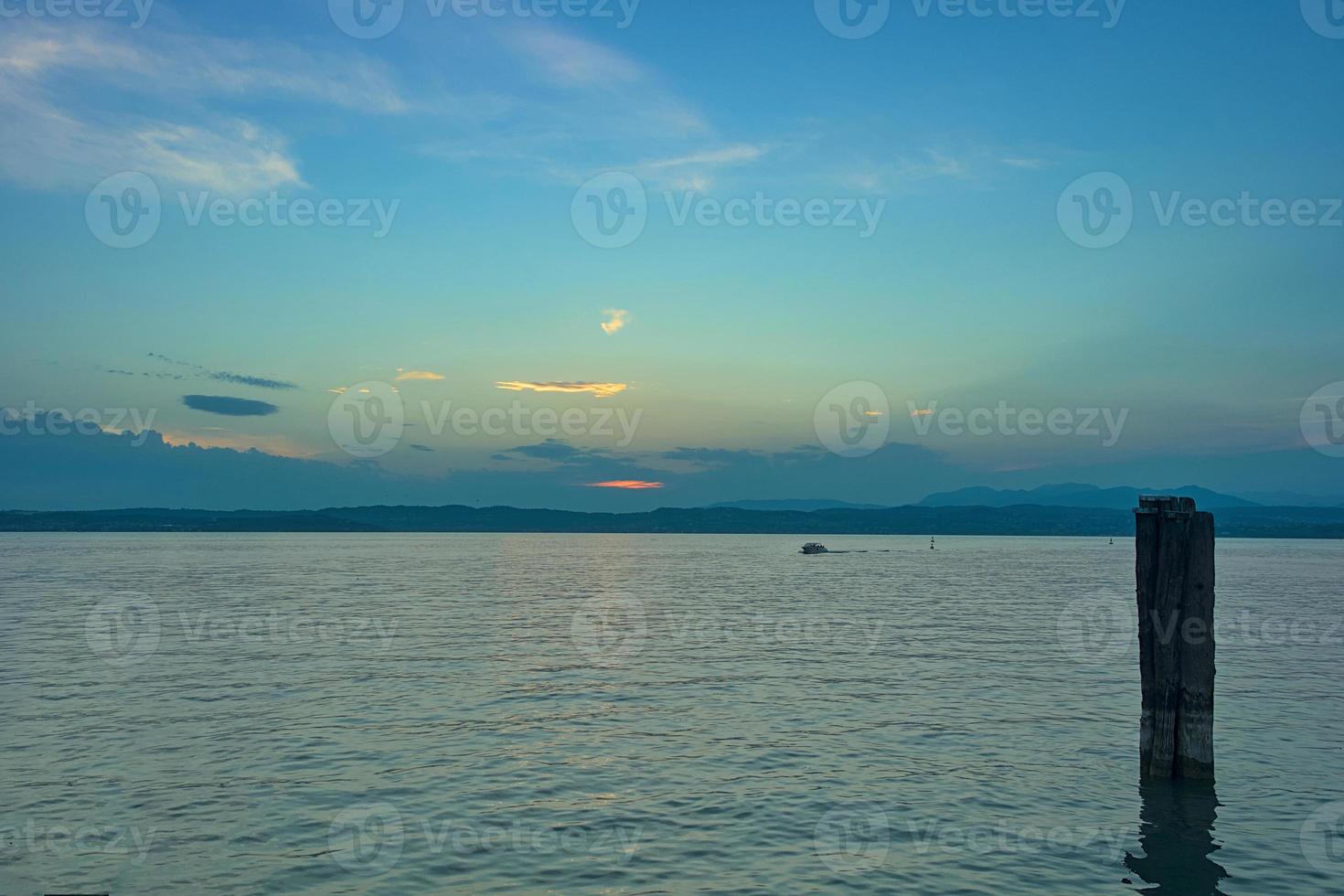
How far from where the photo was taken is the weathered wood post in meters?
17.7

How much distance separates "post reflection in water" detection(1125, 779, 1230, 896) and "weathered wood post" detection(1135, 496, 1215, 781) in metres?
0.51

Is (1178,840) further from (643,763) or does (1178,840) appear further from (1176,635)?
(643,763)

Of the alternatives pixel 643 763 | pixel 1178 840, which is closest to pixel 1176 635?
pixel 1178 840

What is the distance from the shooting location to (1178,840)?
15898mm

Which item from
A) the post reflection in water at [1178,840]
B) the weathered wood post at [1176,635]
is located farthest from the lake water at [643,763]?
the weathered wood post at [1176,635]

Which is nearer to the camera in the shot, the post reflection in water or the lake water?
the post reflection in water

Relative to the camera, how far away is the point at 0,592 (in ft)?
238

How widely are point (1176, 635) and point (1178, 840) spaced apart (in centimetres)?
368

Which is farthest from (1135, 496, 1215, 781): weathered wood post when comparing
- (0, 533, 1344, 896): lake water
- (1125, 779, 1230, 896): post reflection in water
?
(0, 533, 1344, 896): lake water

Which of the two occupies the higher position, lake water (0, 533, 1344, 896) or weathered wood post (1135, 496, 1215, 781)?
weathered wood post (1135, 496, 1215, 781)

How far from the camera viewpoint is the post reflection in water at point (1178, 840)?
1426 cm

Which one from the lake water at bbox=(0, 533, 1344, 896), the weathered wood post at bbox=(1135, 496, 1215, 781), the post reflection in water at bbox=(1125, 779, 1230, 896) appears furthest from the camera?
the weathered wood post at bbox=(1135, 496, 1215, 781)

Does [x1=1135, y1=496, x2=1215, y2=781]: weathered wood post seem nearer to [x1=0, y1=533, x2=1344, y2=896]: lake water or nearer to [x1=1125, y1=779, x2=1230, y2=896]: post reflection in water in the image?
[x1=1125, y1=779, x2=1230, y2=896]: post reflection in water

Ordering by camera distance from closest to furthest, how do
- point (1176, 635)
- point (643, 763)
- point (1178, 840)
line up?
1. point (1178, 840)
2. point (1176, 635)
3. point (643, 763)
